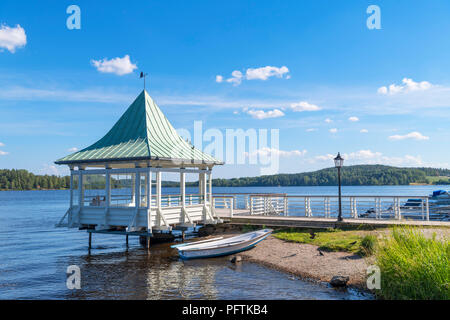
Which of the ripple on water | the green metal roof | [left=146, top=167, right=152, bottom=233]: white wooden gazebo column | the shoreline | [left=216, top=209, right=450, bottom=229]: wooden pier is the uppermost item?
the green metal roof

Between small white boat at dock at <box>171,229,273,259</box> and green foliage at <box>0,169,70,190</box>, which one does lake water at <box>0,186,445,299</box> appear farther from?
green foliage at <box>0,169,70,190</box>

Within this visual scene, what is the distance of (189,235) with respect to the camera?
26109 millimetres

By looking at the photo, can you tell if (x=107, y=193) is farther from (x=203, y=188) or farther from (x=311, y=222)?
(x=311, y=222)

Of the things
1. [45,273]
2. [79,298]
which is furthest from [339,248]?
[45,273]

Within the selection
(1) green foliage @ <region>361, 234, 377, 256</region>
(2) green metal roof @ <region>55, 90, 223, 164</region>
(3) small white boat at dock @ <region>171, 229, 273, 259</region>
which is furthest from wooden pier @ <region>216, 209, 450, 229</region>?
(2) green metal roof @ <region>55, 90, 223, 164</region>

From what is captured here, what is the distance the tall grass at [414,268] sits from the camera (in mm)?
9227

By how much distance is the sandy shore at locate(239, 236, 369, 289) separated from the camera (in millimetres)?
13484

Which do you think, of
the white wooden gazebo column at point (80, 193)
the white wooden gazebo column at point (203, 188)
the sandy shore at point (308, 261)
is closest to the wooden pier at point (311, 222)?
the white wooden gazebo column at point (203, 188)

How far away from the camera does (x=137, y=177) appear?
18.7 m

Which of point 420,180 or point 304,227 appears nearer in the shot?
point 304,227

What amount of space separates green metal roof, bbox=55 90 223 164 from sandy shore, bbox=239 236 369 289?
→ 19.9 ft

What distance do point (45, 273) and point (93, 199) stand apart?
4728 mm

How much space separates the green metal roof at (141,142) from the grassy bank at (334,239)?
19.5ft
